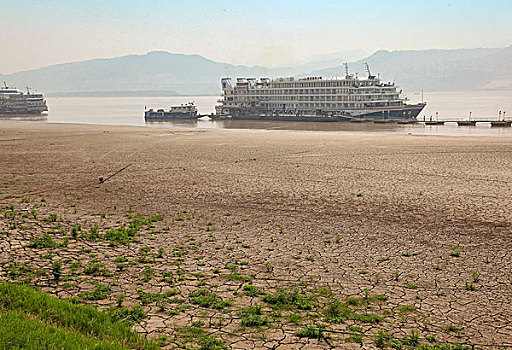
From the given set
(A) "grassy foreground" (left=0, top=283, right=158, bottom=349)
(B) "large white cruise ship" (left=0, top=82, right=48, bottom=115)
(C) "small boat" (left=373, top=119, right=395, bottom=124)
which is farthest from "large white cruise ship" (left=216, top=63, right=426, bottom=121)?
(A) "grassy foreground" (left=0, top=283, right=158, bottom=349)

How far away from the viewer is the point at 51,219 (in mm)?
12555

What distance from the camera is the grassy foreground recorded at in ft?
17.2

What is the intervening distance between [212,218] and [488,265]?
23.3ft

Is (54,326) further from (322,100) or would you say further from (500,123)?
(322,100)

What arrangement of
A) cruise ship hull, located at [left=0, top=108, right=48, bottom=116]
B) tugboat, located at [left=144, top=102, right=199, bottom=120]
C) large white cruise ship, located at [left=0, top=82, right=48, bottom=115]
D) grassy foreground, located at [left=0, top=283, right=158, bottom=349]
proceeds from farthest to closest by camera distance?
large white cruise ship, located at [left=0, top=82, right=48, bottom=115], cruise ship hull, located at [left=0, top=108, right=48, bottom=116], tugboat, located at [left=144, top=102, right=199, bottom=120], grassy foreground, located at [left=0, top=283, right=158, bottom=349]

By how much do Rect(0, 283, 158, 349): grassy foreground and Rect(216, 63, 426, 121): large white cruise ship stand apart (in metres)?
67.5

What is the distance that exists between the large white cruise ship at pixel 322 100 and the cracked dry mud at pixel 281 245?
54252 millimetres

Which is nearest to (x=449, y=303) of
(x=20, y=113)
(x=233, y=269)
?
(x=233, y=269)

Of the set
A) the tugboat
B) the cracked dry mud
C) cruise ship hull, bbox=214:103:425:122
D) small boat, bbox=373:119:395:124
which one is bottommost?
the cracked dry mud

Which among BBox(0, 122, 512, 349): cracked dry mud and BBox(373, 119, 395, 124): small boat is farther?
BBox(373, 119, 395, 124): small boat

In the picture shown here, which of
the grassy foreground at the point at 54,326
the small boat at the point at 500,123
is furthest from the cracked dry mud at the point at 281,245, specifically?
the small boat at the point at 500,123

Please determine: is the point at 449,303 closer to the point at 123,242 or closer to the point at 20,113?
the point at 123,242

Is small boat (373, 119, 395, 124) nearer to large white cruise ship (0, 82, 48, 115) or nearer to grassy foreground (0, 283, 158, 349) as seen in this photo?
grassy foreground (0, 283, 158, 349)

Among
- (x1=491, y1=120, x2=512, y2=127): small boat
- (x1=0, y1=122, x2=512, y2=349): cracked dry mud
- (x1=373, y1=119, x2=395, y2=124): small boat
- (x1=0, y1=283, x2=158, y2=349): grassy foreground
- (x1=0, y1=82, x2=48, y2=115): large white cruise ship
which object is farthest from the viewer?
(x1=0, y1=82, x2=48, y2=115): large white cruise ship
